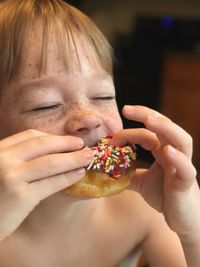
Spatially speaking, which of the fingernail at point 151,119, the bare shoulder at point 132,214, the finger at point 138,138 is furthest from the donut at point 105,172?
the bare shoulder at point 132,214

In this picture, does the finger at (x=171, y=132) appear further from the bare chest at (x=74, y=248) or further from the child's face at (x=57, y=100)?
the bare chest at (x=74, y=248)

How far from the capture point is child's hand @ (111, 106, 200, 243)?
85 cm

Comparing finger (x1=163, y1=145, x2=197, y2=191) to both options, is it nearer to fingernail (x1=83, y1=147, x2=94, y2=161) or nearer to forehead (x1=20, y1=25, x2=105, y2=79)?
fingernail (x1=83, y1=147, x2=94, y2=161)

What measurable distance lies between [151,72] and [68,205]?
286cm

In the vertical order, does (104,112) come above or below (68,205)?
above

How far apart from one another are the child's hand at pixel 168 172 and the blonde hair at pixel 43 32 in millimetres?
199

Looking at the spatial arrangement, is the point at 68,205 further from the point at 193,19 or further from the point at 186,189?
the point at 193,19

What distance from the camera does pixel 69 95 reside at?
93 cm

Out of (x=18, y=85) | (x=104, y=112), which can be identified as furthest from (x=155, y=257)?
(x=18, y=85)

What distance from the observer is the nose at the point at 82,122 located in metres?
0.89

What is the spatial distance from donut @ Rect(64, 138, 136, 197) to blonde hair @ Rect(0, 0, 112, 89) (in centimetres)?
19

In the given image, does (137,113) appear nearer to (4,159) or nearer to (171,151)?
(171,151)

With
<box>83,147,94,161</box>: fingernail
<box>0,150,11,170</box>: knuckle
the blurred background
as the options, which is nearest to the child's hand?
<box>83,147,94,161</box>: fingernail

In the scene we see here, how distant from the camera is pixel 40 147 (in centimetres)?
79
